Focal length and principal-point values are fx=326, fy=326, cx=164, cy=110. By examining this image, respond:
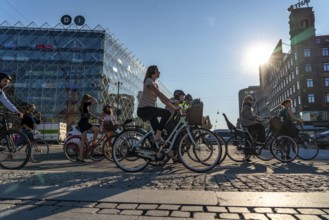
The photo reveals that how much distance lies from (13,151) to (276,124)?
6.31m

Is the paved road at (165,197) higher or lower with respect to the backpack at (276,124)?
lower

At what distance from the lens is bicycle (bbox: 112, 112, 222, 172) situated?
5270 mm

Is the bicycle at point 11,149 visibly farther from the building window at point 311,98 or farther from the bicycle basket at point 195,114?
the building window at point 311,98

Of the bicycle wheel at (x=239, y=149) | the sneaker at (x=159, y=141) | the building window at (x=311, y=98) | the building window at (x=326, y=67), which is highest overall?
the building window at (x=326, y=67)

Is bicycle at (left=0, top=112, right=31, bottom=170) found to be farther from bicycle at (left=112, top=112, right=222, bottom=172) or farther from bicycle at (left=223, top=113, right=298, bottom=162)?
bicycle at (left=223, top=113, right=298, bottom=162)

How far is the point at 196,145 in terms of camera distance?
5371 millimetres

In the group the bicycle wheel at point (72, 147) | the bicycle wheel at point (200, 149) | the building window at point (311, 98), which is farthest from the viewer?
the building window at point (311, 98)

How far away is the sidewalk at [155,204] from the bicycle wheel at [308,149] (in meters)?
5.62

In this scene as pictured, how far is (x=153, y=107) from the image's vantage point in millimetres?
5480

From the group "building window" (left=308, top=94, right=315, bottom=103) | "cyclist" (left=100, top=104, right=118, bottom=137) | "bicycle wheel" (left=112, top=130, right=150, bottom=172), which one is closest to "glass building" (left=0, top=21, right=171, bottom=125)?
"building window" (left=308, top=94, right=315, bottom=103)

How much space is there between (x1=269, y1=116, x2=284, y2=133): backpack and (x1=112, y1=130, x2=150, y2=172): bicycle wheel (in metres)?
4.49

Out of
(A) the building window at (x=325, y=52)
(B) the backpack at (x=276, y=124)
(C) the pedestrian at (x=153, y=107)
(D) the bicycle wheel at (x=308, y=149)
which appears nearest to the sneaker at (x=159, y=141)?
(C) the pedestrian at (x=153, y=107)

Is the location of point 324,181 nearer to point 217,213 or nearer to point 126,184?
point 217,213

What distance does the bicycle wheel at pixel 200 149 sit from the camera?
17.2 ft
